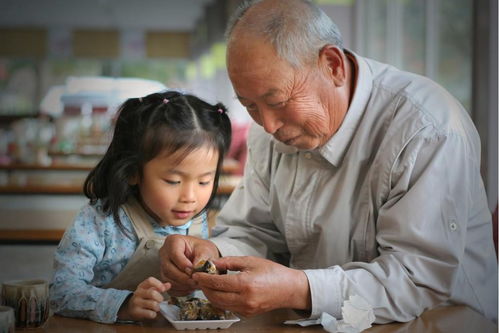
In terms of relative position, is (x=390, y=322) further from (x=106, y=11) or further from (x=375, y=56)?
(x=106, y=11)

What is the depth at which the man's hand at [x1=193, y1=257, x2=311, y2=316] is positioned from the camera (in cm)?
130

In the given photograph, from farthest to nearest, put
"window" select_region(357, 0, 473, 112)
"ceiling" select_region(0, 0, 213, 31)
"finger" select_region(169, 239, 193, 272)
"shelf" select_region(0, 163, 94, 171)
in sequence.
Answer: "ceiling" select_region(0, 0, 213, 31)
"shelf" select_region(0, 163, 94, 171)
"window" select_region(357, 0, 473, 112)
"finger" select_region(169, 239, 193, 272)

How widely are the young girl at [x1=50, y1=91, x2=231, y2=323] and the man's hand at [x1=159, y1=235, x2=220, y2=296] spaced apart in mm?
123

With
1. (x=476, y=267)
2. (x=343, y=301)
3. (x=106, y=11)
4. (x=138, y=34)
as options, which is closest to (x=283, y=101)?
(x=343, y=301)

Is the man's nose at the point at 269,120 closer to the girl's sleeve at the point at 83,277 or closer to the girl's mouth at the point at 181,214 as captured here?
the girl's mouth at the point at 181,214

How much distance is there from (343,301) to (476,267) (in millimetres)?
434

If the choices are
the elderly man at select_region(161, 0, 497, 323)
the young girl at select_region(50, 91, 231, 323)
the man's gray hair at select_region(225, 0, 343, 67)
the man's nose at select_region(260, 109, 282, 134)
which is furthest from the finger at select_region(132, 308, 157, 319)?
the man's gray hair at select_region(225, 0, 343, 67)

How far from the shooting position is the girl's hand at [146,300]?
134 cm

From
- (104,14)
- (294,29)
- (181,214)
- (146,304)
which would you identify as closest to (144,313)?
(146,304)

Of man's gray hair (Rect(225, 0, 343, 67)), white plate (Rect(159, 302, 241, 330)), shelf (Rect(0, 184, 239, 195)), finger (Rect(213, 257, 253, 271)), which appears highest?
man's gray hair (Rect(225, 0, 343, 67))

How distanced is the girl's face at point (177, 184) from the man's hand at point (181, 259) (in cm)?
11

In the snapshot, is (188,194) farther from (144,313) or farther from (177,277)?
(144,313)

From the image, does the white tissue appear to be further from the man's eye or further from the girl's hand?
the man's eye

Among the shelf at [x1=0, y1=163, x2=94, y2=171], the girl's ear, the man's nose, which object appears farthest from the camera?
the shelf at [x1=0, y1=163, x2=94, y2=171]
